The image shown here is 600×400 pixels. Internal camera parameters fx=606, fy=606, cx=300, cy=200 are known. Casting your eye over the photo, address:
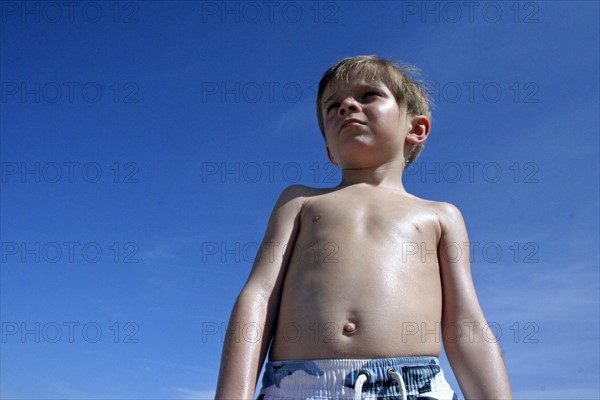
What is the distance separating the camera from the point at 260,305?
292 centimetres

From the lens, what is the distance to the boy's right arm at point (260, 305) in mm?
2594

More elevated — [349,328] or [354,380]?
[349,328]

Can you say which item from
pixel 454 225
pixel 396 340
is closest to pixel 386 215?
pixel 454 225

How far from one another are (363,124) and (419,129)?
58 cm

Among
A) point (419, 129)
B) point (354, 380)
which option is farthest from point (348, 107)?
point (354, 380)

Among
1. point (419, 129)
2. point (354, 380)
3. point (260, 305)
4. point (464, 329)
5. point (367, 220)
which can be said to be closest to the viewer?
point (354, 380)

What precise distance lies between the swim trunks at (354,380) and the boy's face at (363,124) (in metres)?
1.31

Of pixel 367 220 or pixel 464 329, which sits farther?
pixel 367 220

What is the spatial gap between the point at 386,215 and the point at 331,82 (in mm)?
1075

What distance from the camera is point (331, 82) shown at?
3861mm

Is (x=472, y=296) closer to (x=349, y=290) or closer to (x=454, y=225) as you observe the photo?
(x=454, y=225)

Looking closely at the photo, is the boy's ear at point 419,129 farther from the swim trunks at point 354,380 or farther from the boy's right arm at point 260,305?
the swim trunks at point 354,380

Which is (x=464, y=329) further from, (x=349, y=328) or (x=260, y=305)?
(x=260, y=305)

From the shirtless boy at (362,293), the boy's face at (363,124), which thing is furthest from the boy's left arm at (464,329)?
the boy's face at (363,124)
